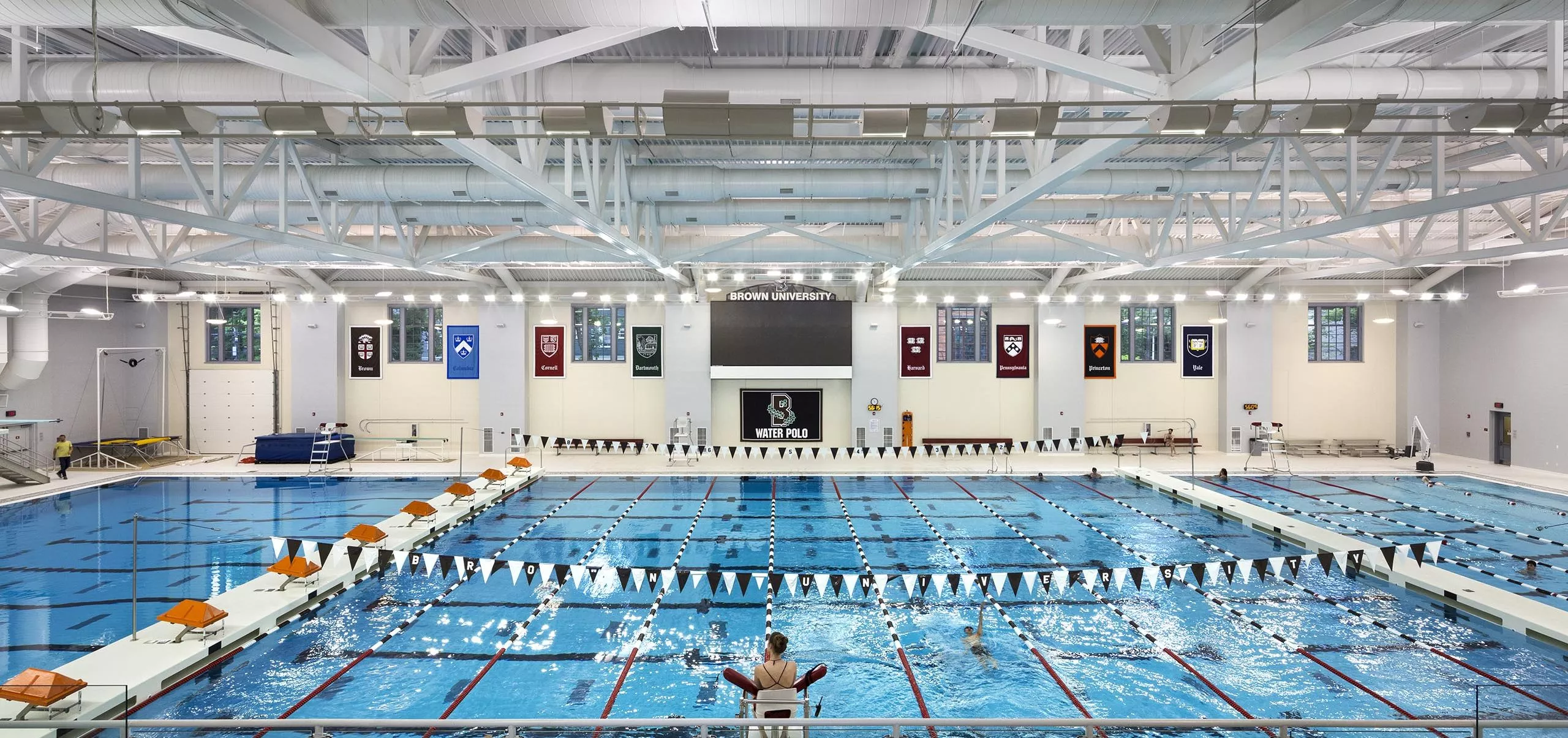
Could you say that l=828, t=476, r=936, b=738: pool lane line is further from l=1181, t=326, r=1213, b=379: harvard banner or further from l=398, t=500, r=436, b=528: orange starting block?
l=1181, t=326, r=1213, b=379: harvard banner

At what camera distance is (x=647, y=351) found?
24.6 metres

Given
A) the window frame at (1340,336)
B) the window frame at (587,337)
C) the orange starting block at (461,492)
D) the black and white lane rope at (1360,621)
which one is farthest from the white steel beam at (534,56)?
the window frame at (1340,336)

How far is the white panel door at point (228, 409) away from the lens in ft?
79.9

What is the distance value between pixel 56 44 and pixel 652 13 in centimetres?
848

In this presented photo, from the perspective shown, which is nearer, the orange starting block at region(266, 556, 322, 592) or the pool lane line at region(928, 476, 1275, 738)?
the pool lane line at region(928, 476, 1275, 738)

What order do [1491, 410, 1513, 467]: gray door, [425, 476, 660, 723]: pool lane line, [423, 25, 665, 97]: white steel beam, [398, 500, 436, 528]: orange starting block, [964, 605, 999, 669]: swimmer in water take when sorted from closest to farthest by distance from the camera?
1. [423, 25, 665, 97]: white steel beam
2. [425, 476, 660, 723]: pool lane line
3. [964, 605, 999, 669]: swimmer in water
4. [398, 500, 436, 528]: orange starting block
5. [1491, 410, 1513, 467]: gray door

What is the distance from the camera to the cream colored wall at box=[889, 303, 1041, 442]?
2456 centimetres

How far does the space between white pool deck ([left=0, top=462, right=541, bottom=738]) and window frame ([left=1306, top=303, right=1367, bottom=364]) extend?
28777mm

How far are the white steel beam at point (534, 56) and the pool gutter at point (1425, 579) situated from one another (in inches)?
517

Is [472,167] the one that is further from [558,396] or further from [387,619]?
[558,396]

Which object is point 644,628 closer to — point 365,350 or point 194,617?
point 194,617

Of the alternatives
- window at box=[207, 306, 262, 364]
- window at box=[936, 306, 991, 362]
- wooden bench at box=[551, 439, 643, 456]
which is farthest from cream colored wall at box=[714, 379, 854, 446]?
window at box=[207, 306, 262, 364]

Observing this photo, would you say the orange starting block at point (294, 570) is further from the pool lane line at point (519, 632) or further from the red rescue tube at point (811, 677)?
the red rescue tube at point (811, 677)

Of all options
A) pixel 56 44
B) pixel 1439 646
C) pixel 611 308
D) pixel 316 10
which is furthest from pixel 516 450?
pixel 1439 646
